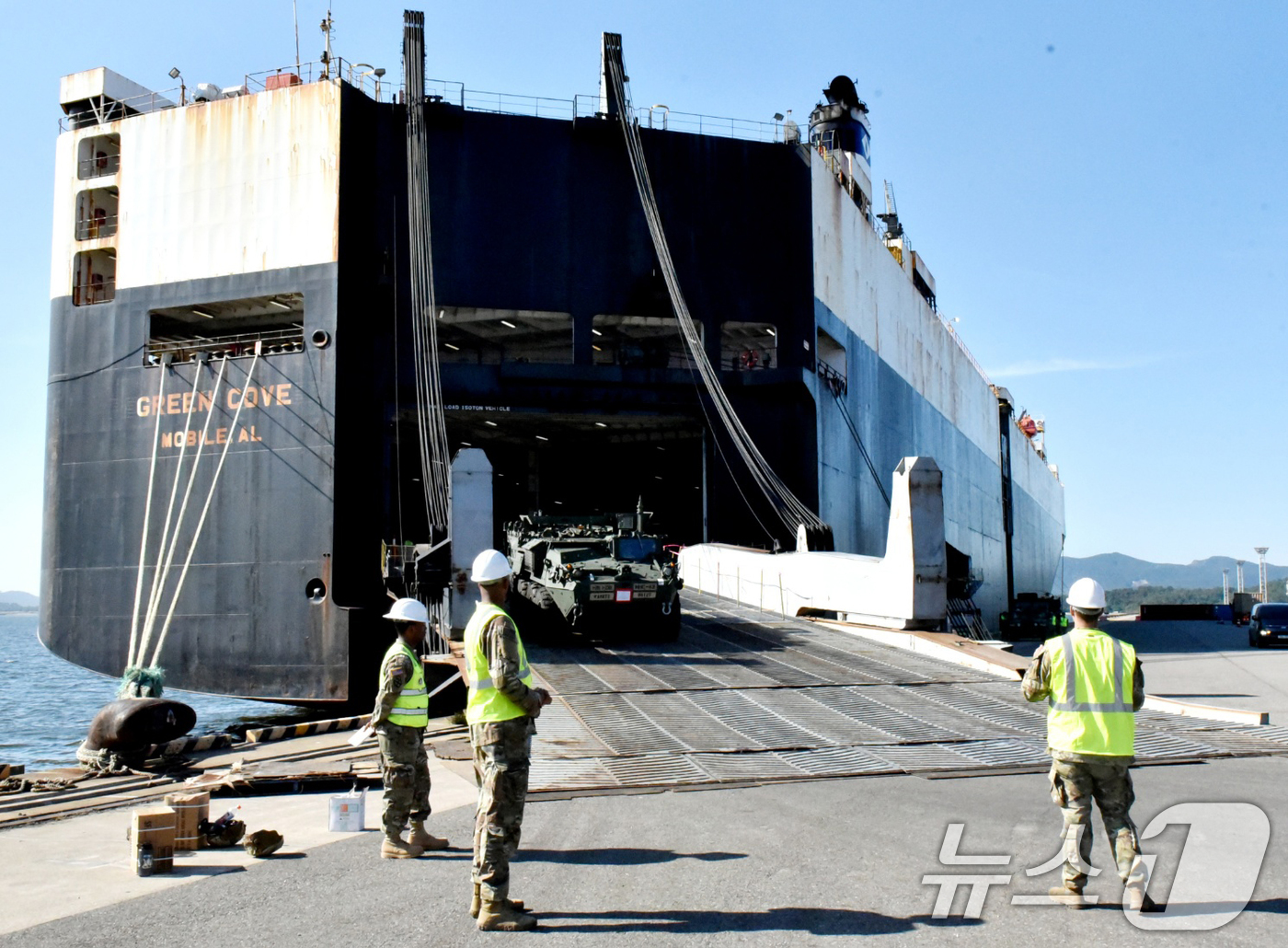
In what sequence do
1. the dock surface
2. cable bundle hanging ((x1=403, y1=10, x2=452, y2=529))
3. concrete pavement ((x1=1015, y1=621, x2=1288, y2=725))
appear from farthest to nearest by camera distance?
cable bundle hanging ((x1=403, y1=10, x2=452, y2=529))
concrete pavement ((x1=1015, y1=621, x2=1288, y2=725))
the dock surface

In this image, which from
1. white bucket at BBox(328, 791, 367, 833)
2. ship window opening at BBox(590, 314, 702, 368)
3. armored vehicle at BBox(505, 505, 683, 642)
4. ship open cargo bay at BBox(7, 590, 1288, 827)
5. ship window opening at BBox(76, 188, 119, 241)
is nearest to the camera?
white bucket at BBox(328, 791, 367, 833)

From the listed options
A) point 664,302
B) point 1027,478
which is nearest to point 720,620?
point 664,302

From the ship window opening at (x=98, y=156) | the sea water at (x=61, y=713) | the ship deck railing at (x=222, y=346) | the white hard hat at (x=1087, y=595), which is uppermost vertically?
the ship window opening at (x=98, y=156)

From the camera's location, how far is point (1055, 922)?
5.45m

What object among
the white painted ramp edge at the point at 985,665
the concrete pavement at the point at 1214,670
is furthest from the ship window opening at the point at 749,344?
the concrete pavement at the point at 1214,670

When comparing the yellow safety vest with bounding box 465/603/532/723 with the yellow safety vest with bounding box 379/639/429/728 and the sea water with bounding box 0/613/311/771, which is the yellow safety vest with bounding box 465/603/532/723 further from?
the sea water with bounding box 0/613/311/771

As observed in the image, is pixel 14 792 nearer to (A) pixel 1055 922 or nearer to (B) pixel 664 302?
(A) pixel 1055 922

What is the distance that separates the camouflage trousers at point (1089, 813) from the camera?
223 inches

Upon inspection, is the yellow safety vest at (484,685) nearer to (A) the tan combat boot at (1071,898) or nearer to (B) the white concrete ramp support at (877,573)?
(A) the tan combat boot at (1071,898)

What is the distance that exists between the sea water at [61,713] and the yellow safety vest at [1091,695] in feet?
63.1

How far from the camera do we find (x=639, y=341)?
97.3ft

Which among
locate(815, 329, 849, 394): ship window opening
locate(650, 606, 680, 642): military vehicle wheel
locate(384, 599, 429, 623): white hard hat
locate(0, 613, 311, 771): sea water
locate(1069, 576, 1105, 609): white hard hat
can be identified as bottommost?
locate(0, 613, 311, 771): sea water

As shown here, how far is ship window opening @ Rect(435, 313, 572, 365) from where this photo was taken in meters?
27.7

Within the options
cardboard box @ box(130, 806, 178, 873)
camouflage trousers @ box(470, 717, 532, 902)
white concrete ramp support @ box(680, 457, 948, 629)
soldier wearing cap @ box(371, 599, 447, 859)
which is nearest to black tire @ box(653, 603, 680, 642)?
white concrete ramp support @ box(680, 457, 948, 629)
